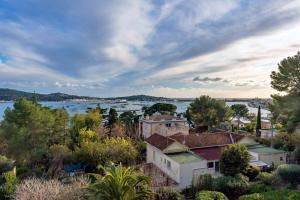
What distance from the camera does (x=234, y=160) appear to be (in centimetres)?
2269

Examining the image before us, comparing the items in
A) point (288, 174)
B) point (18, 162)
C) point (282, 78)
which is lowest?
point (18, 162)

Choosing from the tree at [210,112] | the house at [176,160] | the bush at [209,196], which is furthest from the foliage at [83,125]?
the bush at [209,196]

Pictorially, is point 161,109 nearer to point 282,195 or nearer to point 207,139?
point 207,139

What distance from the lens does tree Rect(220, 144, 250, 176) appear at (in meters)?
22.8

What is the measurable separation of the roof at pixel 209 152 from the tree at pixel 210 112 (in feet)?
63.9

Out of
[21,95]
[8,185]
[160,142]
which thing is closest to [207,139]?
[160,142]

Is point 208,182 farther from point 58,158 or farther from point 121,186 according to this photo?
point 58,158

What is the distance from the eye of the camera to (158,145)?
2886 centimetres

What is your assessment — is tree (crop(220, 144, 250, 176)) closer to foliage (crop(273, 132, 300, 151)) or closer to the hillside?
foliage (crop(273, 132, 300, 151))

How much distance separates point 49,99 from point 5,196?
464ft

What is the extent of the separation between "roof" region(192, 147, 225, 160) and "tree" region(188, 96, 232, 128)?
19476 mm

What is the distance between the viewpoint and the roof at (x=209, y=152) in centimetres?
2619

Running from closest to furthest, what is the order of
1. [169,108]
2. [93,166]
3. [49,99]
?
1. [93,166]
2. [169,108]
3. [49,99]

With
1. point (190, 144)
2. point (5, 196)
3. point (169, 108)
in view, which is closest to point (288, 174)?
point (190, 144)
